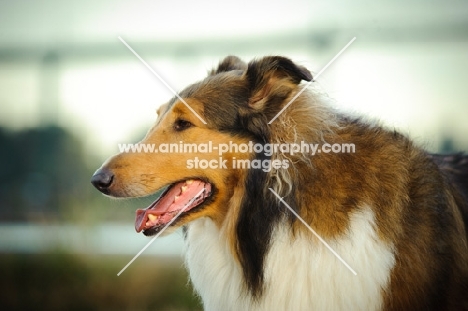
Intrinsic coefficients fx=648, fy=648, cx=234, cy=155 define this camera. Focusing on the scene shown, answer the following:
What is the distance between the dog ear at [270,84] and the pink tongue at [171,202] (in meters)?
0.46

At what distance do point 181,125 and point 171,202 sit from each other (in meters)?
0.36

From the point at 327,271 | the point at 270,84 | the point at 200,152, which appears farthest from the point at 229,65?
the point at 327,271

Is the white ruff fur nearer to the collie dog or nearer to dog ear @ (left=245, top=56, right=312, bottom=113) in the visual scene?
the collie dog

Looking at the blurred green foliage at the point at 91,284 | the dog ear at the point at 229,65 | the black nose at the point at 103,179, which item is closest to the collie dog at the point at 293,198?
the black nose at the point at 103,179

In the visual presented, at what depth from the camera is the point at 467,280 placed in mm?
3070

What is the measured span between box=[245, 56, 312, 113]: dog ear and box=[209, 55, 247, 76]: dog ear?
474mm

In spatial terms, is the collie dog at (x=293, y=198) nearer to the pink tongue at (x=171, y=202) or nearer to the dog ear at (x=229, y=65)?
the pink tongue at (x=171, y=202)

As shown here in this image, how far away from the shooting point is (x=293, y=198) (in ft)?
9.45

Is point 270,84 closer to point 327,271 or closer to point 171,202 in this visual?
point 171,202

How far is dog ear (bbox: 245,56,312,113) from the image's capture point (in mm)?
2947

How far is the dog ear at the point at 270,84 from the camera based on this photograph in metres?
2.95

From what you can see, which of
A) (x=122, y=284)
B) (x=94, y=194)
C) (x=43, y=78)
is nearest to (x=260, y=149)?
(x=122, y=284)

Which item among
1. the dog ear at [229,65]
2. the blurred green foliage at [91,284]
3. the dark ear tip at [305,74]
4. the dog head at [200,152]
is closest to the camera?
the dark ear tip at [305,74]

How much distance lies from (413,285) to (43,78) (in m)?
4.42
